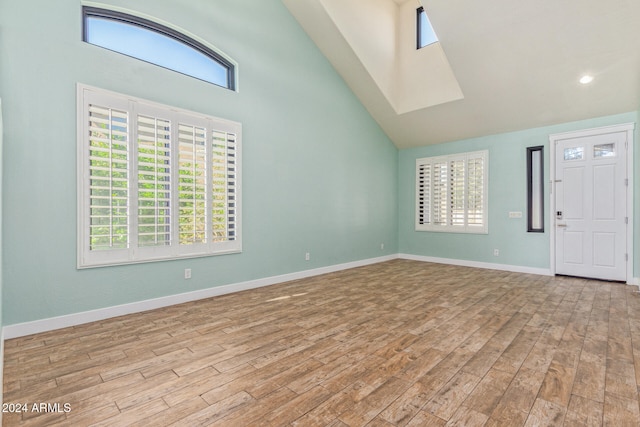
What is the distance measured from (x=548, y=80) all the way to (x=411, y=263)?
3.93 meters

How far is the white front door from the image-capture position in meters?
4.69

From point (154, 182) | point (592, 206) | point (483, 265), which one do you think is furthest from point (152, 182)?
point (592, 206)

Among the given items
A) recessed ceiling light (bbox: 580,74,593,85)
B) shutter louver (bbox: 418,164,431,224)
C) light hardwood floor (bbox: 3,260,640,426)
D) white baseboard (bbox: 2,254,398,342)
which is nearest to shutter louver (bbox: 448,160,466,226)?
shutter louver (bbox: 418,164,431,224)

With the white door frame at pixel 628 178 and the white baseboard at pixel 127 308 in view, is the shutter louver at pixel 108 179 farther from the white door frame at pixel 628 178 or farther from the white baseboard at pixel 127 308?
the white door frame at pixel 628 178

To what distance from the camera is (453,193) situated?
21.1 feet

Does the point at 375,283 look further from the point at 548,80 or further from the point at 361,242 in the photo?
the point at 548,80

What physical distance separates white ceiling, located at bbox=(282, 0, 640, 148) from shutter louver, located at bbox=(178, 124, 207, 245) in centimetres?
277

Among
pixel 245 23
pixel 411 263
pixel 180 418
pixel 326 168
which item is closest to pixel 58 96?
pixel 245 23

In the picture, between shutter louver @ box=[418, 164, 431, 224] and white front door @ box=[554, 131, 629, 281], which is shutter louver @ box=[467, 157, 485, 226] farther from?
white front door @ box=[554, 131, 629, 281]

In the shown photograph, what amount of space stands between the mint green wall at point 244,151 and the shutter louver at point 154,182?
32cm

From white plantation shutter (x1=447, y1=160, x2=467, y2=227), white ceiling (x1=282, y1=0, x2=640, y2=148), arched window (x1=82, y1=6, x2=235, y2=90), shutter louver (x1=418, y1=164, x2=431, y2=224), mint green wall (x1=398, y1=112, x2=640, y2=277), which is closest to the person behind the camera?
arched window (x1=82, y1=6, x2=235, y2=90)

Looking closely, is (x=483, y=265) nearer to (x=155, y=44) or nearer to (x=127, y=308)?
(x=127, y=308)

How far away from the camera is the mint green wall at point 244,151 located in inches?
106

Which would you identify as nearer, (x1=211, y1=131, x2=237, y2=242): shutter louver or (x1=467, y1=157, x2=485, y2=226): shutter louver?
(x1=211, y1=131, x2=237, y2=242): shutter louver
